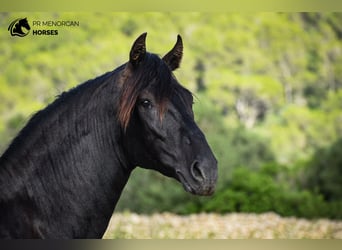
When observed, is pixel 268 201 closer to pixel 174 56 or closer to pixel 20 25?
pixel 20 25

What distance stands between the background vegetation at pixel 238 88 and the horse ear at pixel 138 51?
3296 mm

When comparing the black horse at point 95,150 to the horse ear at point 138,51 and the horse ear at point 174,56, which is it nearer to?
the horse ear at point 138,51

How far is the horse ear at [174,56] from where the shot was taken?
2.27 metres

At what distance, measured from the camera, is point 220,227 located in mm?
5793

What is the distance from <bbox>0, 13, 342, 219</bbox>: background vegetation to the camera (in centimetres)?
602

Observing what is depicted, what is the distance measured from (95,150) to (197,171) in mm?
384

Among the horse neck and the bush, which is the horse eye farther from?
the bush

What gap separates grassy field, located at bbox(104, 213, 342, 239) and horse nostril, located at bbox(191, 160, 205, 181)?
9.04 ft

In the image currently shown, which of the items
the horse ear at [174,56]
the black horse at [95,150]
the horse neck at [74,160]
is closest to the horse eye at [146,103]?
the black horse at [95,150]

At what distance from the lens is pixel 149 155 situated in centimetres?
214
